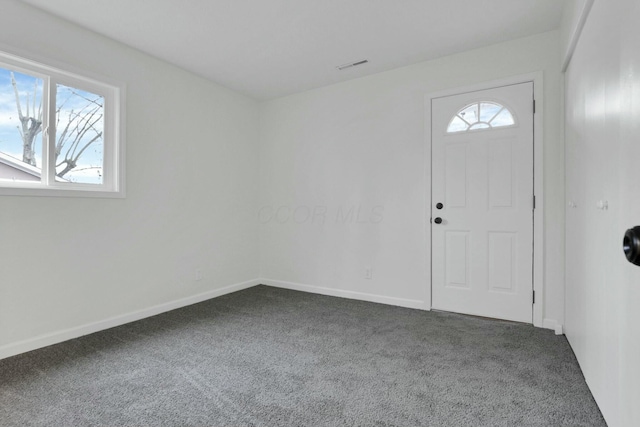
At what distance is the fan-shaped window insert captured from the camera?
10.0 feet

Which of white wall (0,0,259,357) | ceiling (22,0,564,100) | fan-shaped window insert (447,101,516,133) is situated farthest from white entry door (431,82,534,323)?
white wall (0,0,259,357)

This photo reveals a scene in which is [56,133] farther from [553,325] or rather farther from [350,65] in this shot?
[553,325]

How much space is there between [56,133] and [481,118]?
147 inches

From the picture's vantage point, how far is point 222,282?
13.4ft

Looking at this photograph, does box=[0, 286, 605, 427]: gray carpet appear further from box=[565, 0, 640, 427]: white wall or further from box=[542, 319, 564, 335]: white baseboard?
box=[565, 0, 640, 427]: white wall

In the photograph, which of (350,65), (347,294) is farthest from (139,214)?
(350,65)

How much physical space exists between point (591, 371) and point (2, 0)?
440cm

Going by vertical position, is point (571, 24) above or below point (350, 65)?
below

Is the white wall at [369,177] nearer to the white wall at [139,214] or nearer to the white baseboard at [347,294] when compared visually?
the white baseboard at [347,294]

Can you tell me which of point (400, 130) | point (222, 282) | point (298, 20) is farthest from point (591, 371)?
point (222, 282)

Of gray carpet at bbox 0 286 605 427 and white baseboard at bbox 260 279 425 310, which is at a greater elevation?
white baseboard at bbox 260 279 425 310

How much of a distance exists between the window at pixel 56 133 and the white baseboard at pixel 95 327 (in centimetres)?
109

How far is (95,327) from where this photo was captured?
2799 millimetres

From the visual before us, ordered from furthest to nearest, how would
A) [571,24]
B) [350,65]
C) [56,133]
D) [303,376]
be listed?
[350,65] < [56,133] < [571,24] < [303,376]
